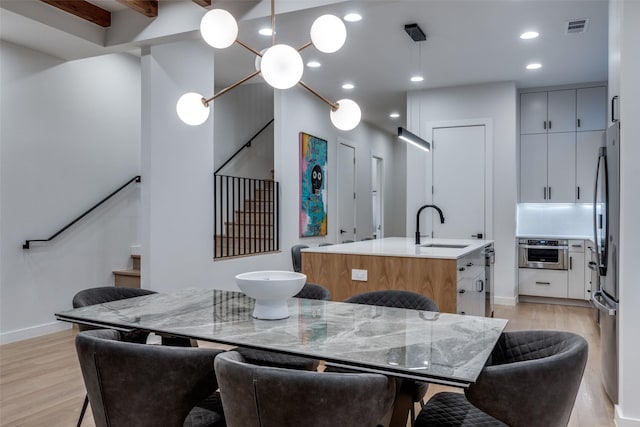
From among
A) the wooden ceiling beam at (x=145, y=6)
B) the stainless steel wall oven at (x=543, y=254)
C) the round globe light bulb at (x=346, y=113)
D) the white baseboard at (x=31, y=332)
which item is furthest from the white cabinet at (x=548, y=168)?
the white baseboard at (x=31, y=332)

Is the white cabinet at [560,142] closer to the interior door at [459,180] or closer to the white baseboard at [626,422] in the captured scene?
the interior door at [459,180]

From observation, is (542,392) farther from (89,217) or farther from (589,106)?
(589,106)

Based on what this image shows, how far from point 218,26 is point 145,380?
1.49 metres

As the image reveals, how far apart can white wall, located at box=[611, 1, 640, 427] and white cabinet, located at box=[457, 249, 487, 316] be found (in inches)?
39.6

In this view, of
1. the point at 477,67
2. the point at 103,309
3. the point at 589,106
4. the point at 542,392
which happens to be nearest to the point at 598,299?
the point at 542,392

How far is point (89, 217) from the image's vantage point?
4805 millimetres

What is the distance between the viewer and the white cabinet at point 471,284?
331cm

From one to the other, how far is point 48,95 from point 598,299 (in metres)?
4.99

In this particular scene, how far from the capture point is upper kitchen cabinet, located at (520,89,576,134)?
609 centimetres

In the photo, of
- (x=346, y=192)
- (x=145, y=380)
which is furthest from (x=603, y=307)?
(x=346, y=192)

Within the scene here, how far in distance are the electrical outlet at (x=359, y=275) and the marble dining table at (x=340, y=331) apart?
125cm

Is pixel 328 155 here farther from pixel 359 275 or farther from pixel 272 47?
pixel 272 47

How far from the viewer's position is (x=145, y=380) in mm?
1420

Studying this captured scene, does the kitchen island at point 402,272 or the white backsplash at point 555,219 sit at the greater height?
the white backsplash at point 555,219
